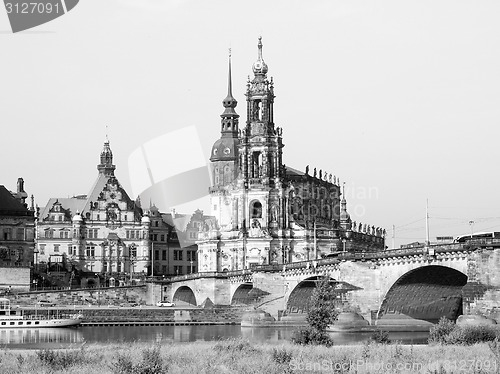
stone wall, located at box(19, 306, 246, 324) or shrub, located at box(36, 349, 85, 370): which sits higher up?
stone wall, located at box(19, 306, 246, 324)

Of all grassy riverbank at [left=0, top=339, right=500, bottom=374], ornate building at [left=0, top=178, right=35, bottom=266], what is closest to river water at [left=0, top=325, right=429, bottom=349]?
grassy riverbank at [left=0, top=339, right=500, bottom=374]

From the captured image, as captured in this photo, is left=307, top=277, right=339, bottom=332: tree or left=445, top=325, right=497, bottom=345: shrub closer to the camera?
left=445, top=325, right=497, bottom=345: shrub

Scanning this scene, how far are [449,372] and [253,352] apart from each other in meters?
12.8

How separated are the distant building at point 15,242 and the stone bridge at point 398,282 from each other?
96.4 ft

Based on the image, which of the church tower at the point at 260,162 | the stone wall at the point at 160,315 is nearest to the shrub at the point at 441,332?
the stone wall at the point at 160,315

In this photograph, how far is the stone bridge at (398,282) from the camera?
82875 mm

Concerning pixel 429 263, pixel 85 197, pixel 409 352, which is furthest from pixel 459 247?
pixel 85 197

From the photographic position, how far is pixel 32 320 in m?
108

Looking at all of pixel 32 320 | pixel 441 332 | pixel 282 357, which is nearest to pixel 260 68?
pixel 32 320

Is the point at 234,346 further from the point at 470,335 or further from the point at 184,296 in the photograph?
the point at 184,296

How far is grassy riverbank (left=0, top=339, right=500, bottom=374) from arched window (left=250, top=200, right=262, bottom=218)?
89.4 metres

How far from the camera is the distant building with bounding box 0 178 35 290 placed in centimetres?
14050

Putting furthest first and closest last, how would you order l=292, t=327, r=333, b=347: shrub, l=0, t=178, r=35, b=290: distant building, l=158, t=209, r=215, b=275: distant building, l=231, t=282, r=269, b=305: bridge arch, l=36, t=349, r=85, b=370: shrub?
l=158, t=209, r=215, b=275: distant building, l=0, t=178, r=35, b=290: distant building, l=231, t=282, r=269, b=305: bridge arch, l=292, t=327, r=333, b=347: shrub, l=36, t=349, r=85, b=370: shrub

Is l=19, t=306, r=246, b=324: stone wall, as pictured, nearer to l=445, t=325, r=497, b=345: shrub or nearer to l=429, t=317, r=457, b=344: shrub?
l=429, t=317, r=457, b=344: shrub
